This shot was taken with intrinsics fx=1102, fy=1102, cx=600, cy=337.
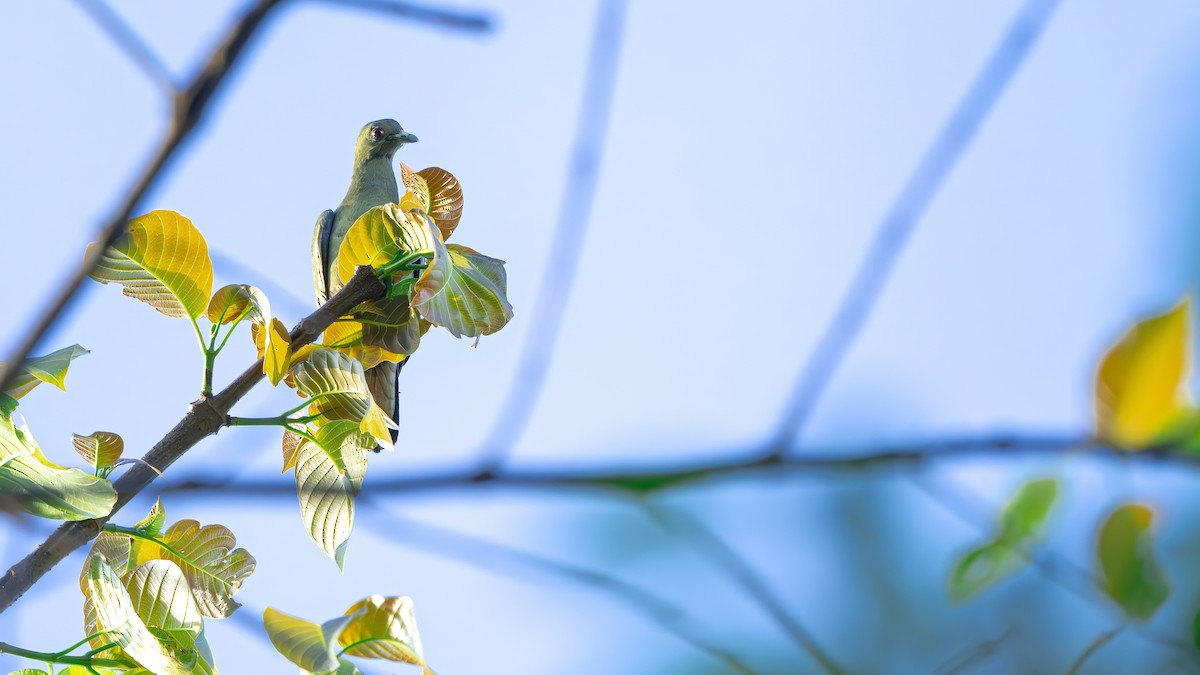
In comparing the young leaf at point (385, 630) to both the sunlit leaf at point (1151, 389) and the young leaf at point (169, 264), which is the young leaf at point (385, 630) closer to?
the young leaf at point (169, 264)

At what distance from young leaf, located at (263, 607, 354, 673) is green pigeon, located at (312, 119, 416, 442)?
976 mm

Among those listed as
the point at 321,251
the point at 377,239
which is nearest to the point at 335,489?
the point at 377,239

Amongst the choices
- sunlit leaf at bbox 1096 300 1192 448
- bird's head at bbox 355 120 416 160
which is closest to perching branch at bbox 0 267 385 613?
sunlit leaf at bbox 1096 300 1192 448

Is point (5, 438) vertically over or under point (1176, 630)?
over

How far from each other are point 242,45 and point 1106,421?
2.77ft

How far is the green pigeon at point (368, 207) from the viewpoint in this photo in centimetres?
371

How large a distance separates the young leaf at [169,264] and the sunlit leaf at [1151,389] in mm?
2054

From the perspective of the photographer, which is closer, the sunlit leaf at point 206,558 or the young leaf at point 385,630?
the young leaf at point 385,630

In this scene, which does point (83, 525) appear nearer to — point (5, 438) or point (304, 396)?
point (5, 438)

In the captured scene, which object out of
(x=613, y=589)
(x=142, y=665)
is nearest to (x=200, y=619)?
(x=142, y=665)

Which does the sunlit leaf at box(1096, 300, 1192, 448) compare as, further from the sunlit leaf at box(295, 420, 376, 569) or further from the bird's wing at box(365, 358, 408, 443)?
the bird's wing at box(365, 358, 408, 443)

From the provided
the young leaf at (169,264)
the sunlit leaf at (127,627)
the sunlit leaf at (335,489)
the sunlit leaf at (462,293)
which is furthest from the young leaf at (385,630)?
the young leaf at (169,264)

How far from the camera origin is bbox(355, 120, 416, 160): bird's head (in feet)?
20.2

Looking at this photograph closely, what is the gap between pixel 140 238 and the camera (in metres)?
2.51
